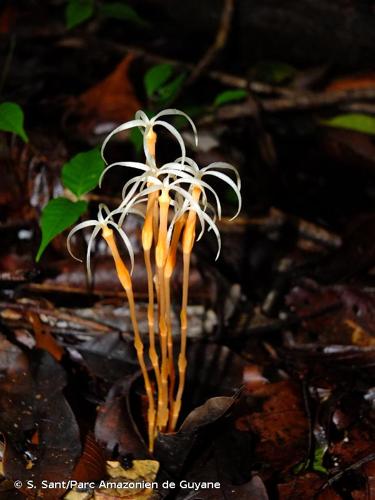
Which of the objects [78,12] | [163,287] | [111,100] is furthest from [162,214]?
[78,12]

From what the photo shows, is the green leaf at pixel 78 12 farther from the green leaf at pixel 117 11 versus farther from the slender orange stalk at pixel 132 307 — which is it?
the slender orange stalk at pixel 132 307

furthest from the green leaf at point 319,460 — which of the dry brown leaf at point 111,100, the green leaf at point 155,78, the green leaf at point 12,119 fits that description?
the dry brown leaf at point 111,100

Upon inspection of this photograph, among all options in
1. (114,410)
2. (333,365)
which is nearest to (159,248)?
(114,410)

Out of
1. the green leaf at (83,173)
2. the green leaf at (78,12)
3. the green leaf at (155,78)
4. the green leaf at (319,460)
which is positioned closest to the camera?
the green leaf at (319,460)

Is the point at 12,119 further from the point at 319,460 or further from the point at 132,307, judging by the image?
the point at 319,460

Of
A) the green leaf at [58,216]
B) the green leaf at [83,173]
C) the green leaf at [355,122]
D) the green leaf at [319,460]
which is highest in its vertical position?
the green leaf at [83,173]
